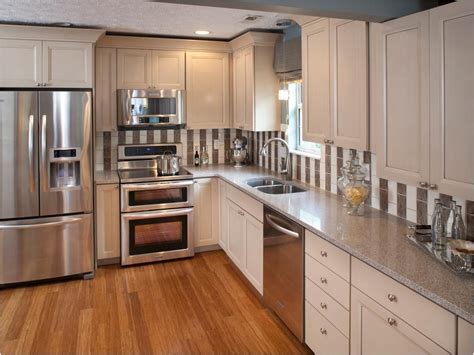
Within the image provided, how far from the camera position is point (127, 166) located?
474cm

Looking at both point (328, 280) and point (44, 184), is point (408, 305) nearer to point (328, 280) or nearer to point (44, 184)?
point (328, 280)

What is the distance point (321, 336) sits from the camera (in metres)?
2.45

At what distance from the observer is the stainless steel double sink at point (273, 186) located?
12.5ft

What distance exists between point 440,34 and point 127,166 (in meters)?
3.60

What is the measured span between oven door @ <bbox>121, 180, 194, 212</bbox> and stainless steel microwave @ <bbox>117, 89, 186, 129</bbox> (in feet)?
2.40

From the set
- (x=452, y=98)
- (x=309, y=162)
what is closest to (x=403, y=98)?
(x=452, y=98)

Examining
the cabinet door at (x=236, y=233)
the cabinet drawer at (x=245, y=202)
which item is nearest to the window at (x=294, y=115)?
the cabinet drawer at (x=245, y=202)

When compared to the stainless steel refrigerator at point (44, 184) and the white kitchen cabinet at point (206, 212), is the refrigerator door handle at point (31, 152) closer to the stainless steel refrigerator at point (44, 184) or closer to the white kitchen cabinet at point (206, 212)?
the stainless steel refrigerator at point (44, 184)

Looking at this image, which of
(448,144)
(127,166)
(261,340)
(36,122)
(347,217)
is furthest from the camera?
(127,166)

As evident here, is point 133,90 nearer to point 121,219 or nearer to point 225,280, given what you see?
point 121,219

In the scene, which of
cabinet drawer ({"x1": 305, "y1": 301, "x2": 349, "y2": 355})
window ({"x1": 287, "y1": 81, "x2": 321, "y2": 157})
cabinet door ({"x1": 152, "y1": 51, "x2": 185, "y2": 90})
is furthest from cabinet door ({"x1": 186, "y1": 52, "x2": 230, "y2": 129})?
cabinet drawer ({"x1": 305, "y1": 301, "x2": 349, "y2": 355})

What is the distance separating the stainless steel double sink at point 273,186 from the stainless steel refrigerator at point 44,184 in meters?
1.56

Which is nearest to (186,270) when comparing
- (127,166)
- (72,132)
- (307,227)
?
(127,166)

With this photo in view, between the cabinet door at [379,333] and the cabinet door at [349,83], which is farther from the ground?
the cabinet door at [349,83]
